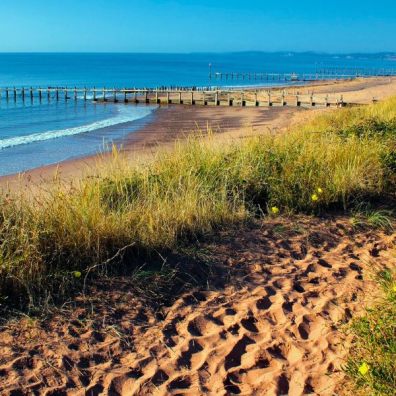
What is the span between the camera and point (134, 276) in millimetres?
4527

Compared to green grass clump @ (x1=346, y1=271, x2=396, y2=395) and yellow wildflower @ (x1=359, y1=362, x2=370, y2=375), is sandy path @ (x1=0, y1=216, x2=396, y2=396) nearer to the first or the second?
green grass clump @ (x1=346, y1=271, x2=396, y2=395)

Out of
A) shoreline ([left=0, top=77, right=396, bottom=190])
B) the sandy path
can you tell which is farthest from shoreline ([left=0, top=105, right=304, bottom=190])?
the sandy path

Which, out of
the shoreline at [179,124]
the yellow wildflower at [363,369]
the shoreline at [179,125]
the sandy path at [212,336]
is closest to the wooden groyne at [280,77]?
the shoreline at [179,124]

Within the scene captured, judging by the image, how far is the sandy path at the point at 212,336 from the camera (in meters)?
3.34

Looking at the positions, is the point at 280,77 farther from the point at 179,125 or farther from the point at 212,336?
the point at 212,336

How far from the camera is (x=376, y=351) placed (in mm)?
3248

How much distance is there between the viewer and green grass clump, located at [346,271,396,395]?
3016 millimetres

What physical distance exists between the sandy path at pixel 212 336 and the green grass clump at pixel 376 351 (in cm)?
16

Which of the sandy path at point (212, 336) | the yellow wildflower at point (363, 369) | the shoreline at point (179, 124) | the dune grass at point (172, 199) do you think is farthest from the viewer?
the shoreline at point (179, 124)

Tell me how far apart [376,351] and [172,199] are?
3.30 metres

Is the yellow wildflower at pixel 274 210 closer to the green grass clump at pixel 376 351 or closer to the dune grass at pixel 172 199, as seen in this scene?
the dune grass at pixel 172 199

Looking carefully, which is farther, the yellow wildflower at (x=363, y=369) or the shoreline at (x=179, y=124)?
the shoreline at (x=179, y=124)

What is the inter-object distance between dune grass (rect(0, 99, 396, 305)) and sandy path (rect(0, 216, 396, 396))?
44cm

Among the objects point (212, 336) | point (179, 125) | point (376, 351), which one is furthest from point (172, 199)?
point (179, 125)
